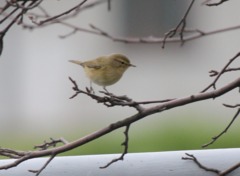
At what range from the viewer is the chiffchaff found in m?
4.82

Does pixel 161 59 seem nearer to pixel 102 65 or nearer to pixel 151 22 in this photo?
pixel 151 22

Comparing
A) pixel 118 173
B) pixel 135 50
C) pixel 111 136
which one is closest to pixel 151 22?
pixel 135 50

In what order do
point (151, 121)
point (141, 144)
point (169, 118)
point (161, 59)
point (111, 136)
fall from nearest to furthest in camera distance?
point (141, 144), point (111, 136), point (169, 118), point (151, 121), point (161, 59)

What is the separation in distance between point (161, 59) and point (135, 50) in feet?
1.62

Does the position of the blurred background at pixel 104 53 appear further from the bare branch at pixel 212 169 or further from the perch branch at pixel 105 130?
the perch branch at pixel 105 130

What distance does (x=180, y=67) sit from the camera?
13.2 metres

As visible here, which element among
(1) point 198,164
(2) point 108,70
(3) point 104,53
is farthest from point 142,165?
(3) point 104,53

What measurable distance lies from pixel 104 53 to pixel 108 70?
7.43 metres

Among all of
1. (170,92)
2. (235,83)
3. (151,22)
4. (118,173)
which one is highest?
(151,22)

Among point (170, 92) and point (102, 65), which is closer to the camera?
point (102, 65)

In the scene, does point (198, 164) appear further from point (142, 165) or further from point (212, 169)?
point (142, 165)

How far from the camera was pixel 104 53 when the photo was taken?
12.2 metres

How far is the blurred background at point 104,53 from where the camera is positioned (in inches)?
482

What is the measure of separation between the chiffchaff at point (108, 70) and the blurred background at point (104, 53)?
6.57 m
